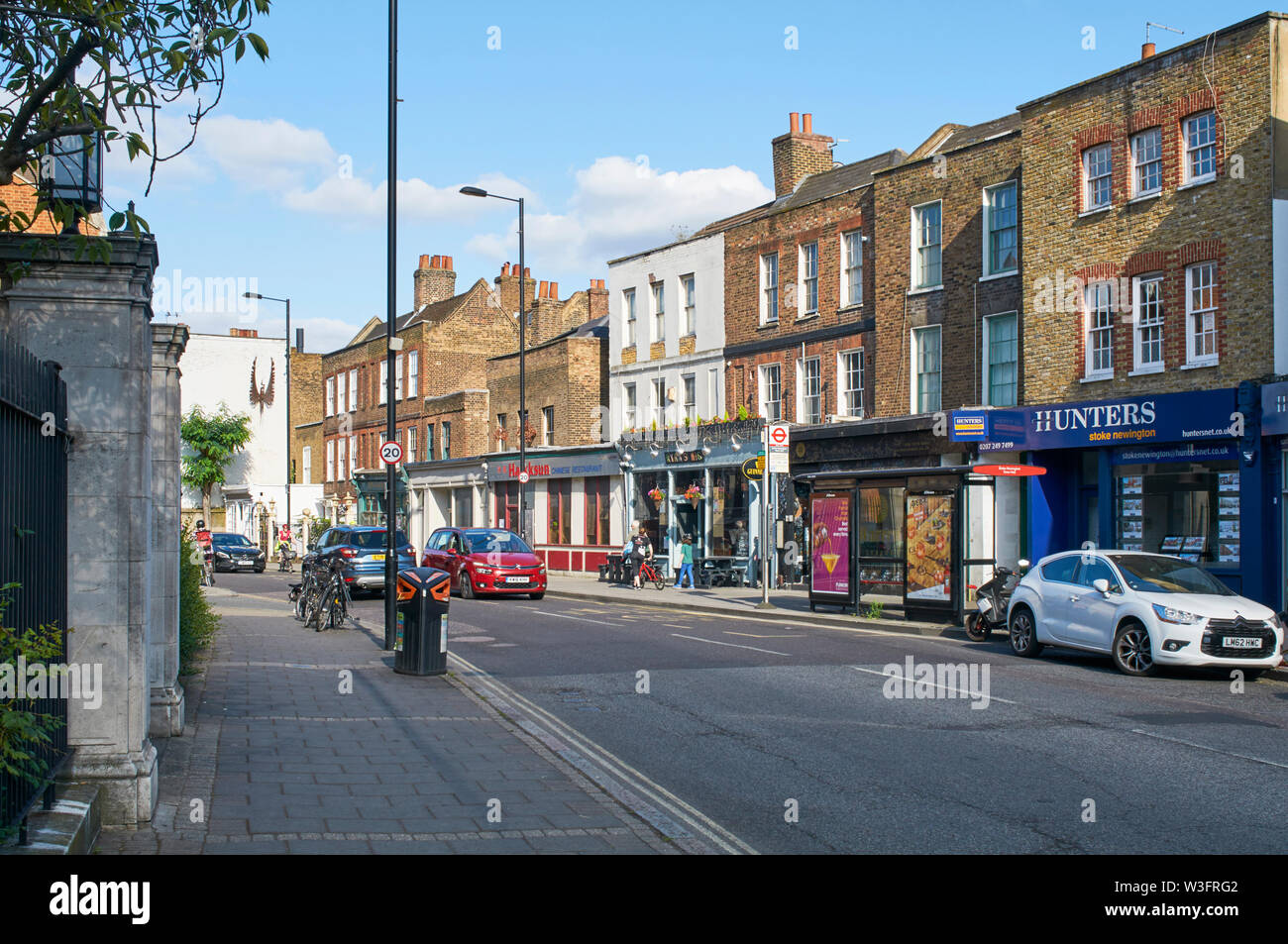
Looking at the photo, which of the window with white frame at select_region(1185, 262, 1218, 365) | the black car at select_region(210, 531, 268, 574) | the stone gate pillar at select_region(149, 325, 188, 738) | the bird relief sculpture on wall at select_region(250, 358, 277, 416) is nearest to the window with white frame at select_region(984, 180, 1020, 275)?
the window with white frame at select_region(1185, 262, 1218, 365)

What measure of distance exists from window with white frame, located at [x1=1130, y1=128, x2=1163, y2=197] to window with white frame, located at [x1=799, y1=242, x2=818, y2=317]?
10138mm

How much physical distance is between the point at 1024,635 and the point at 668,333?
22174mm

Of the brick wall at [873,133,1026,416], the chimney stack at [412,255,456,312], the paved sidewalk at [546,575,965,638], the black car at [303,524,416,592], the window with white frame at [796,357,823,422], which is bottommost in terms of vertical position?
the paved sidewalk at [546,575,965,638]

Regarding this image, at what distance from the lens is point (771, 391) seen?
33.2m

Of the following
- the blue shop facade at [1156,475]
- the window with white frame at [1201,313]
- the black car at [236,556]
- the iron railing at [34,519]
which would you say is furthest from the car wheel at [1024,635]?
the black car at [236,556]

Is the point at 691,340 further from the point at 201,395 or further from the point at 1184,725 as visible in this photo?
the point at 201,395

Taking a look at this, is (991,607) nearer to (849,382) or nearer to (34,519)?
(849,382)

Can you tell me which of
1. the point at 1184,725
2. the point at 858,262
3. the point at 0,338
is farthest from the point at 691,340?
the point at 0,338

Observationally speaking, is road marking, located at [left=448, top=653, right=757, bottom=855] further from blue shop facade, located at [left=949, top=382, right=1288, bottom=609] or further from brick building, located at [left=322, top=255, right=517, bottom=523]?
brick building, located at [left=322, top=255, right=517, bottom=523]

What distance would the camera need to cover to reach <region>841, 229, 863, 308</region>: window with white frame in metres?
30.5

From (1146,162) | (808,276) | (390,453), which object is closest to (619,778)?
(390,453)

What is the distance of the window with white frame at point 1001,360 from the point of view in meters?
25.9

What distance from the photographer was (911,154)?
31.9 m

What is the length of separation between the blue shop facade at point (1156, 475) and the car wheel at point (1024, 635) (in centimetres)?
536
